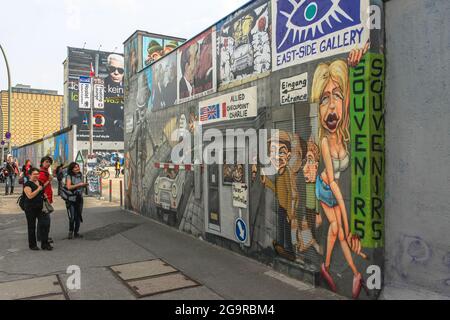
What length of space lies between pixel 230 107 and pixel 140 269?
3414 mm

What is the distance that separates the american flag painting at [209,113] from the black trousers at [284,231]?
2771 mm

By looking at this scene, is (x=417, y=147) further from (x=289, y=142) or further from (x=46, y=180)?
(x=46, y=180)

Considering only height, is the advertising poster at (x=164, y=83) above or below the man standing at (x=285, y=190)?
above

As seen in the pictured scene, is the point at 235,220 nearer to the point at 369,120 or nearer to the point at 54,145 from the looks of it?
the point at 369,120

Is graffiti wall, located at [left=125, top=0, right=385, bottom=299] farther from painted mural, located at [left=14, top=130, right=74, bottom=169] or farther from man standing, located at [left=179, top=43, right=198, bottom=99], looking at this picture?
painted mural, located at [left=14, top=130, right=74, bottom=169]

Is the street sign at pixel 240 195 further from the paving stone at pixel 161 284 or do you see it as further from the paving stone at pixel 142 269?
the paving stone at pixel 161 284

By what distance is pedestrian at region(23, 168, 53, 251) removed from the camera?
7.29 meters

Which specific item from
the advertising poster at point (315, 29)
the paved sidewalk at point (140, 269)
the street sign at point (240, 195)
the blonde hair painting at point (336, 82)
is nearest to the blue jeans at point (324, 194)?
the blonde hair painting at point (336, 82)

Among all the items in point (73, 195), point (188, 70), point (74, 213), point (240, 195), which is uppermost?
point (188, 70)

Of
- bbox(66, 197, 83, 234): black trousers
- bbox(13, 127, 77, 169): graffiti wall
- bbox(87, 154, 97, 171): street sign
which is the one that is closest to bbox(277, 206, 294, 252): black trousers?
bbox(66, 197, 83, 234): black trousers

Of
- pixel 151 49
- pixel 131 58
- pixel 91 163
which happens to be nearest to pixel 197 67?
pixel 151 49

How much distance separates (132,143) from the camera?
13.4 metres

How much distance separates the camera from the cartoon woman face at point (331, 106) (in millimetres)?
4941

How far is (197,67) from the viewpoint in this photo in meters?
8.84
